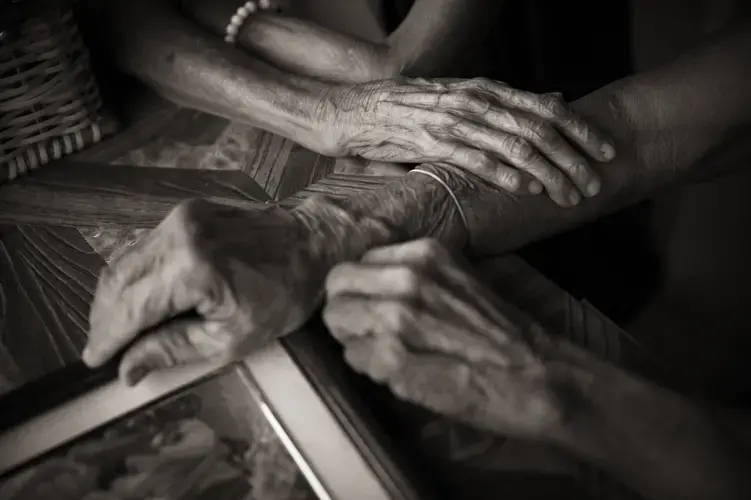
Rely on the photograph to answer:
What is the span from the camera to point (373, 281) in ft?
1.86

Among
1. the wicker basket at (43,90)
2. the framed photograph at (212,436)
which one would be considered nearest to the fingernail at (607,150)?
the framed photograph at (212,436)

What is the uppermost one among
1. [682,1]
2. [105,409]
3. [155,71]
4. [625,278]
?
[682,1]

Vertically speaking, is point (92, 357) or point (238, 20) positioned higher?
point (238, 20)

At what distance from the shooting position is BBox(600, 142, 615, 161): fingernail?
711 millimetres

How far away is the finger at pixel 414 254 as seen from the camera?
22.8 inches

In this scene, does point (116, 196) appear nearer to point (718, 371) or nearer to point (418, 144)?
point (418, 144)

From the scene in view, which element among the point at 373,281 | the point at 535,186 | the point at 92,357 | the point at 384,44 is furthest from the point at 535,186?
the point at 92,357

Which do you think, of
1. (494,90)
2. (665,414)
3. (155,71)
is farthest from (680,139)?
(155,71)

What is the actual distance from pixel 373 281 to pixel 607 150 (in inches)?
12.6

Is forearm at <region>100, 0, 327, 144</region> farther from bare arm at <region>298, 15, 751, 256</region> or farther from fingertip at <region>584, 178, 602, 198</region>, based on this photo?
fingertip at <region>584, 178, 602, 198</region>

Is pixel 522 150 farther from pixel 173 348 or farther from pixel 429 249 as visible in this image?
pixel 173 348

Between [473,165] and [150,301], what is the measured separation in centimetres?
36

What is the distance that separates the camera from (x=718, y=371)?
0.92 meters

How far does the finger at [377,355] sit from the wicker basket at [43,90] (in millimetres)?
531
